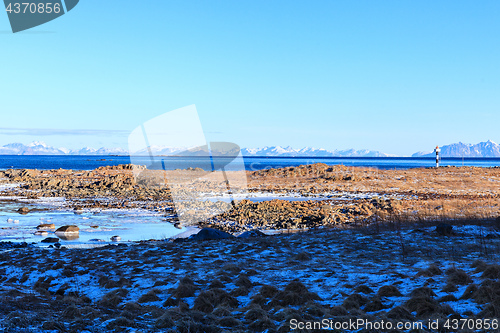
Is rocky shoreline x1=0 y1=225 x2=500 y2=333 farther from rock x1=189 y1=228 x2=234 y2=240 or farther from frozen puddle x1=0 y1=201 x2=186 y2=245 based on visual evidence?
frozen puddle x1=0 y1=201 x2=186 y2=245

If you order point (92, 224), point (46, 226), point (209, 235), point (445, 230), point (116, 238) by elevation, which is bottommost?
point (445, 230)

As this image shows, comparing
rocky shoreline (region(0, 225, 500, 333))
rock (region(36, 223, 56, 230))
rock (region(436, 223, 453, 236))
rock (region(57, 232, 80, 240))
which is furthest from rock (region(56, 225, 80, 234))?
rock (region(436, 223, 453, 236))

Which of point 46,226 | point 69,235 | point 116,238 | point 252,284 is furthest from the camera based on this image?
point 46,226

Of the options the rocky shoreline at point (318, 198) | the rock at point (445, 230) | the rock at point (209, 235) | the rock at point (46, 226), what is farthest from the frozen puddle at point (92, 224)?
the rock at point (445, 230)

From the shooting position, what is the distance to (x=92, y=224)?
19.5m

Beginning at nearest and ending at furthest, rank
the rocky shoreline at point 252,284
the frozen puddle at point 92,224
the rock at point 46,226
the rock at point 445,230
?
1. the rocky shoreline at point 252,284
2. the rock at point 445,230
3. the frozen puddle at point 92,224
4. the rock at point 46,226

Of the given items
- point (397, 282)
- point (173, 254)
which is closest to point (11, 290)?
point (173, 254)

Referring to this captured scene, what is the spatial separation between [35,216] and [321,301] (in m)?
19.9

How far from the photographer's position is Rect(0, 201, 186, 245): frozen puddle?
53.1ft

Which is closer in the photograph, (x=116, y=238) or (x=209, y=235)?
(x=209, y=235)

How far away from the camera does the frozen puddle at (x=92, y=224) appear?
1617 centimetres

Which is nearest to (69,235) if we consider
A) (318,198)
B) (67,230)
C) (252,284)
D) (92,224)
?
(67,230)

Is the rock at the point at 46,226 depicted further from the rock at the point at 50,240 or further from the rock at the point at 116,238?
the rock at the point at 116,238

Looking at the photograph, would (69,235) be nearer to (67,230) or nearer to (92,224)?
(67,230)
